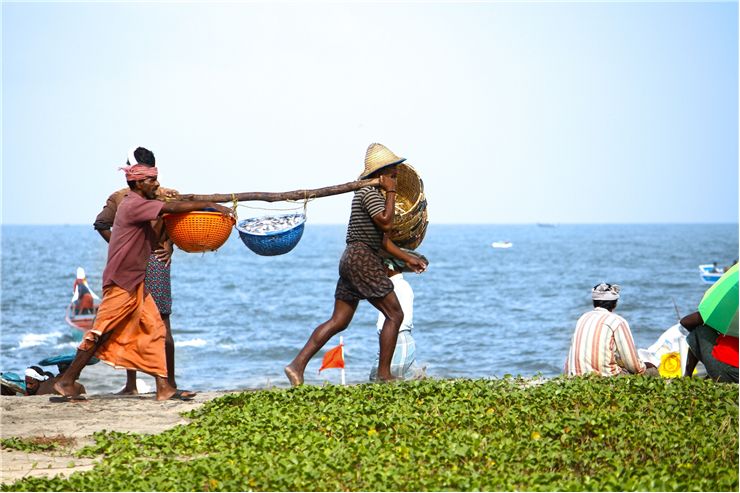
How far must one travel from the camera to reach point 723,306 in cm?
815

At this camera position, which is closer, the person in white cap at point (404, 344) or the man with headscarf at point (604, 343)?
Answer: the man with headscarf at point (604, 343)

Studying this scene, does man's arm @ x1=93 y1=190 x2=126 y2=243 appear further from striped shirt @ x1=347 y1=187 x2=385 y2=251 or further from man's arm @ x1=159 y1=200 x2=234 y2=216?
striped shirt @ x1=347 y1=187 x2=385 y2=251

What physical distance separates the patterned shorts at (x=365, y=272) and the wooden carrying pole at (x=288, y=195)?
0.47 metres

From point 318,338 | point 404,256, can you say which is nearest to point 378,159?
point 404,256

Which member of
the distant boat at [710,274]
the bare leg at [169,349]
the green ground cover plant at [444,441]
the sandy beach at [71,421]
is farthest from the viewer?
the distant boat at [710,274]

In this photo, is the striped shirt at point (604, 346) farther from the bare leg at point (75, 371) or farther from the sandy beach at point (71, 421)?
the bare leg at point (75, 371)

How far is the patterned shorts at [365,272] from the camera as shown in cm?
812

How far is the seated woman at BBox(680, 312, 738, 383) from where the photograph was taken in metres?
8.39

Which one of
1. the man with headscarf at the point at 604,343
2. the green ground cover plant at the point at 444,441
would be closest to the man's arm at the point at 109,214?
the green ground cover plant at the point at 444,441

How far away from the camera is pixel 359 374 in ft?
56.4

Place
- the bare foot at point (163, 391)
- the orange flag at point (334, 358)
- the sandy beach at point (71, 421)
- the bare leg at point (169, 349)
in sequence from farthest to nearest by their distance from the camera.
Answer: the orange flag at point (334, 358) < the bare leg at point (169, 349) < the bare foot at point (163, 391) < the sandy beach at point (71, 421)

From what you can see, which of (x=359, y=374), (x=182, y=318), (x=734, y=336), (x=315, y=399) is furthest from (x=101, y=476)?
(x=182, y=318)

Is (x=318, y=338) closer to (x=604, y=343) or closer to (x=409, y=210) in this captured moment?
(x=409, y=210)

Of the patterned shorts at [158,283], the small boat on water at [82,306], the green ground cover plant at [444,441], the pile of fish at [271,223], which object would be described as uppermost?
the pile of fish at [271,223]
